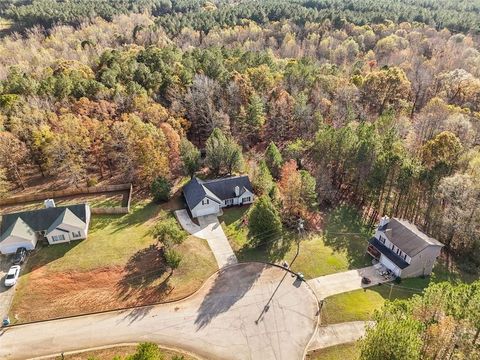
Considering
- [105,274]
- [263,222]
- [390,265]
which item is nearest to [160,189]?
[105,274]

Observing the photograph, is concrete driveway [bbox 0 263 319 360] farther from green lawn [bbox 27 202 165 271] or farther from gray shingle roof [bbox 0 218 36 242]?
gray shingle roof [bbox 0 218 36 242]

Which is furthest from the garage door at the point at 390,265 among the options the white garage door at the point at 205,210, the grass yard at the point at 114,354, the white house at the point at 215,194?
the grass yard at the point at 114,354

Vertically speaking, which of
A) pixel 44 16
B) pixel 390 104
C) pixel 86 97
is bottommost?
pixel 390 104

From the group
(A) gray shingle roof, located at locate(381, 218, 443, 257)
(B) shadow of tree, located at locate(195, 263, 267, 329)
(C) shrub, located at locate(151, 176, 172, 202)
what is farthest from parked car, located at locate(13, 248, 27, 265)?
(A) gray shingle roof, located at locate(381, 218, 443, 257)

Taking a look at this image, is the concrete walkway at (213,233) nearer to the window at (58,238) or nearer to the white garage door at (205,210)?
the white garage door at (205,210)

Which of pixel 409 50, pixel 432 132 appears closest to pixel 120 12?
pixel 409 50

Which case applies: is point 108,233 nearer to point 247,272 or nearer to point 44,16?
point 247,272
